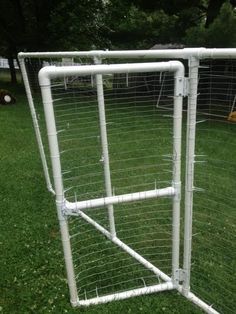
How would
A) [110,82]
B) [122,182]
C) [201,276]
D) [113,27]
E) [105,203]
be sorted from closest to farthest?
[105,203] < [201,276] < [110,82] < [122,182] < [113,27]

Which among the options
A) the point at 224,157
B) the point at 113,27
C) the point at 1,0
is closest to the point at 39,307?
the point at 224,157

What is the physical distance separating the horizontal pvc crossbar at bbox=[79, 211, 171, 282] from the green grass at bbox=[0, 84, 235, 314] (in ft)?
0.70

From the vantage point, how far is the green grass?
3.03 metres

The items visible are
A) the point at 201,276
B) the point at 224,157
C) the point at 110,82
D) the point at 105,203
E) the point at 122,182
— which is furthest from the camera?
the point at 224,157

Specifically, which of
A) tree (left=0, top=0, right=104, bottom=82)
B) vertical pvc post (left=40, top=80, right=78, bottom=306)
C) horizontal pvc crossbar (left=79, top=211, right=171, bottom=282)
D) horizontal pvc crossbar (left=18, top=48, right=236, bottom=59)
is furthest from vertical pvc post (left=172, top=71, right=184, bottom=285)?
tree (left=0, top=0, right=104, bottom=82)

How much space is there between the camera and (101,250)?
371 cm

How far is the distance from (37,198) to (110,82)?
1.79 meters

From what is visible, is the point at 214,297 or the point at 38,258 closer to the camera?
the point at 214,297

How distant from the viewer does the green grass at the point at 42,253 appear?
3027 millimetres

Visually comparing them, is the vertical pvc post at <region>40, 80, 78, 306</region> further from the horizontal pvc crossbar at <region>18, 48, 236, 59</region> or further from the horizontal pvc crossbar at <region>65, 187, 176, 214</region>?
the horizontal pvc crossbar at <region>18, 48, 236, 59</region>

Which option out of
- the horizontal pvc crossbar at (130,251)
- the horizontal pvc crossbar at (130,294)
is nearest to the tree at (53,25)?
the horizontal pvc crossbar at (130,251)

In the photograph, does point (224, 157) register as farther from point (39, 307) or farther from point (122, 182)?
point (39, 307)

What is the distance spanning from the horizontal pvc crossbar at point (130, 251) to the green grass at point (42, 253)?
0.21 meters

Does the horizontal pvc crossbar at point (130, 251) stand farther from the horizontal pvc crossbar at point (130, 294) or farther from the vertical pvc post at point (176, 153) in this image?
the vertical pvc post at point (176, 153)
